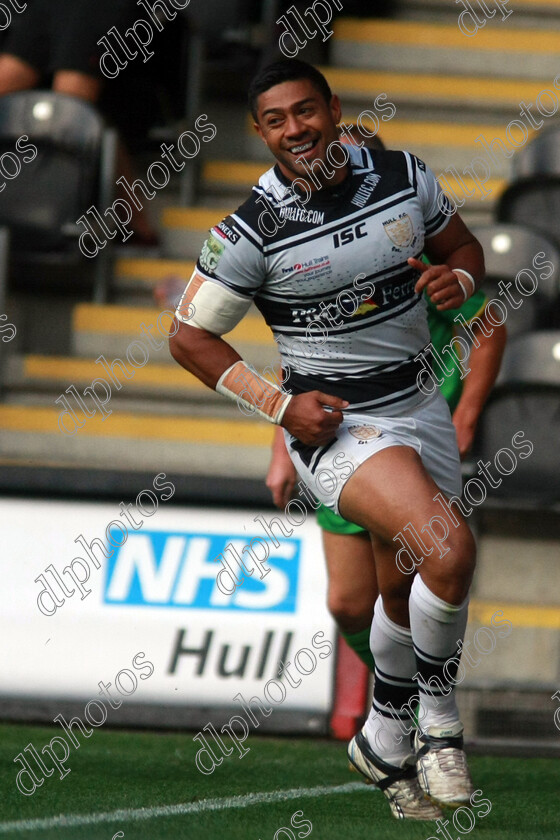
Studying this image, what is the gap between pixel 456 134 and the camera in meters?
9.10

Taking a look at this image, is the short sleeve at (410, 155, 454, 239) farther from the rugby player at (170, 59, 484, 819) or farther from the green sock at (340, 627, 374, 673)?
the green sock at (340, 627, 374, 673)

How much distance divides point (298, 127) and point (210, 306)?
0.57 meters

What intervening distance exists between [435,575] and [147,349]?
459cm

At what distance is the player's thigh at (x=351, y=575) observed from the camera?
4.62m

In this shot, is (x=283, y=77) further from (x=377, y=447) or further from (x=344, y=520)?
(x=344, y=520)

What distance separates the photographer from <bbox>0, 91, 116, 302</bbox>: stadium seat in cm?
778

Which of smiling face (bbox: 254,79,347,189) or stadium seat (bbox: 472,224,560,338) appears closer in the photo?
smiling face (bbox: 254,79,347,189)

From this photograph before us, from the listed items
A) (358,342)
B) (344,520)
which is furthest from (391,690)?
(358,342)

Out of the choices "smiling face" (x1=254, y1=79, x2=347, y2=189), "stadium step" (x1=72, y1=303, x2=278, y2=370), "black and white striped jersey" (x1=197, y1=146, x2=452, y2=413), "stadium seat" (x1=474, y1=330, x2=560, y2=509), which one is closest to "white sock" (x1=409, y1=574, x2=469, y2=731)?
"black and white striped jersey" (x1=197, y1=146, x2=452, y2=413)

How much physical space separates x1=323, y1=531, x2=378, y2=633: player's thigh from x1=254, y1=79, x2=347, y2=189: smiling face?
56.0 inches

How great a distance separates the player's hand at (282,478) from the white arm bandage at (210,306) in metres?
1.05

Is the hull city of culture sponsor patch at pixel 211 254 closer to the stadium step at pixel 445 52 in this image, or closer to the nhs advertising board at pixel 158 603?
the nhs advertising board at pixel 158 603

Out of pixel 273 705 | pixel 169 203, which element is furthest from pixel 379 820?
pixel 169 203

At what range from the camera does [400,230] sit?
149 inches
